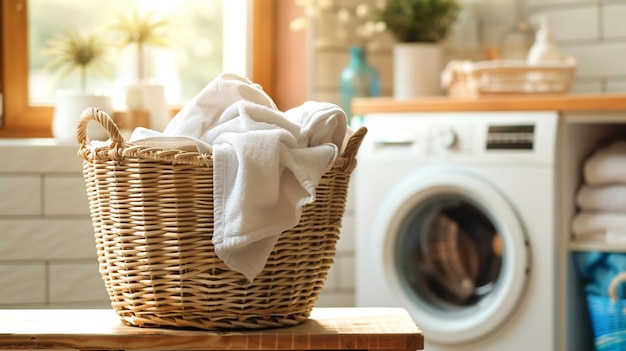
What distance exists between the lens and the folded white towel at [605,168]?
2.33 metres

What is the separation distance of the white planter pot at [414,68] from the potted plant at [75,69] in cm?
92

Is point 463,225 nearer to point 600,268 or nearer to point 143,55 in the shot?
point 600,268

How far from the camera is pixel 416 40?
9.63 ft

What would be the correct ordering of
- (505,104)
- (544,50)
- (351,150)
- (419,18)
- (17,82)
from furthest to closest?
(419,18), (17,82), (544,50), (505,104), (351,150)

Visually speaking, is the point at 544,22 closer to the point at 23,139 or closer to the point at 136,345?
the point at 23,139

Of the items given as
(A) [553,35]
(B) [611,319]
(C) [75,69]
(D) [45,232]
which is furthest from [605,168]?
(C) [75,69]

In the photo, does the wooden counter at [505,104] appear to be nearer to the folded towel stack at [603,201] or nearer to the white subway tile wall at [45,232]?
the folded towel stack at [603,201]

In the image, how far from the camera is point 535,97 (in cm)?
238

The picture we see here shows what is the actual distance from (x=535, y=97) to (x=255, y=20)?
1.07 m

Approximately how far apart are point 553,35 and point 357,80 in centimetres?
67

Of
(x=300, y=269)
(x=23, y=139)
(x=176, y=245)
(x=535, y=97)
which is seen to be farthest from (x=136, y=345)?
(x=23, y=139)

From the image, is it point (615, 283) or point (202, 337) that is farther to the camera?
point (615, 283)

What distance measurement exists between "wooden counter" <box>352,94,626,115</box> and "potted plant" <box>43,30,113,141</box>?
76cm

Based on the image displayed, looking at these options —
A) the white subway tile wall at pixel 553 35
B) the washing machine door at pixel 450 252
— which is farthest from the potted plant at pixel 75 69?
the washing machine door at pixel 450 252
